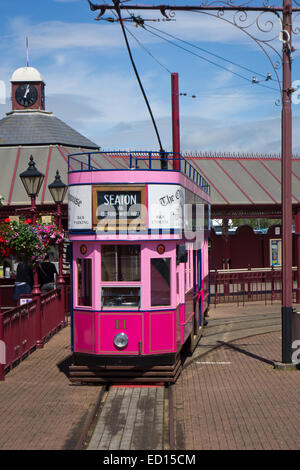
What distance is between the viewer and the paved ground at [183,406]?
29.3ft

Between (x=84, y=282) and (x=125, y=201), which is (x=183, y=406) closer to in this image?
(x=84, y=282)

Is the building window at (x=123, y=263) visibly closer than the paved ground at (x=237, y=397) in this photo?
No

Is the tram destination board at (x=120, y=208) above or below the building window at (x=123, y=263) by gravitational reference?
above

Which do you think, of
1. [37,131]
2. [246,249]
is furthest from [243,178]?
[37,131]

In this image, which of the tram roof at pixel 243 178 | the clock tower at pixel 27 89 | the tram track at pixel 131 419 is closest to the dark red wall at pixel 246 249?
the tram roof at pixel 243 178

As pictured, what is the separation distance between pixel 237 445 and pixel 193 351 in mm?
7540

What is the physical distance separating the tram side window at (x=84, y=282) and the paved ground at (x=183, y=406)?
1458 millimetres

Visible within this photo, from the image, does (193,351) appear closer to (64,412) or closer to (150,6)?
(64,412)

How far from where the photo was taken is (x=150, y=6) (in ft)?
42.1

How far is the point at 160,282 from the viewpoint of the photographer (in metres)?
12.2

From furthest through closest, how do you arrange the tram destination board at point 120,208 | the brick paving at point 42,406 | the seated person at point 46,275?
the seated person at point 46,275, the tram destination board at point 120,208, the brick paving at point 42,406

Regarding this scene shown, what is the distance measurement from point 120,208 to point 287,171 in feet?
12.0

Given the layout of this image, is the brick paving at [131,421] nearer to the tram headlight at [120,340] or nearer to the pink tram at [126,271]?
the pink tram at [126,271]
